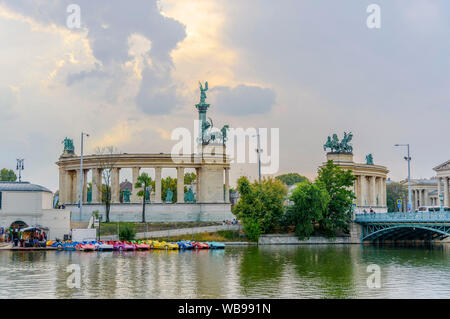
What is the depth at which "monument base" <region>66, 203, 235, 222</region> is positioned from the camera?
384 ft

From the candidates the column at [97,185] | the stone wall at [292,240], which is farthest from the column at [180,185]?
the stone wall at [292,240]

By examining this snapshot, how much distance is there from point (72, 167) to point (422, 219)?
70.0 metres

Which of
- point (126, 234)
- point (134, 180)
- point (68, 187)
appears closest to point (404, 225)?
point (126, 234)

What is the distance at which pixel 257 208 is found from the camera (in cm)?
10294

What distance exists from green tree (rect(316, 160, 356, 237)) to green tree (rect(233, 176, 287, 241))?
8620mm

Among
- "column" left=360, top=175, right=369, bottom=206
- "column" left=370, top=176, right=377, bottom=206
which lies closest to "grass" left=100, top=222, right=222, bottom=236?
"column" left=360, top=175, right=369, bottom=206

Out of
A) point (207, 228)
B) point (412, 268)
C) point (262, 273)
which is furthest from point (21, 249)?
point (412, 268)

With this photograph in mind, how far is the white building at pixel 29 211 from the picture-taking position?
89.9m

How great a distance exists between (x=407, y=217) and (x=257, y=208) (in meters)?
24.1

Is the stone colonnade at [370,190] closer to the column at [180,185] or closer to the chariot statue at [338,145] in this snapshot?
the chariot statue at [338,145]

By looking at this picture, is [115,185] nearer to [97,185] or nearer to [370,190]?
[97,185]

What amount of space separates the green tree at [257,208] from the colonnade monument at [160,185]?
633 inches

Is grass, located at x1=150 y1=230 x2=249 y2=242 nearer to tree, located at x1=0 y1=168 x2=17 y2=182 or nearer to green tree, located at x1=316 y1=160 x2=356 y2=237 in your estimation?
green tree, located at x1=316 y1=160 x2=356 y2=237
